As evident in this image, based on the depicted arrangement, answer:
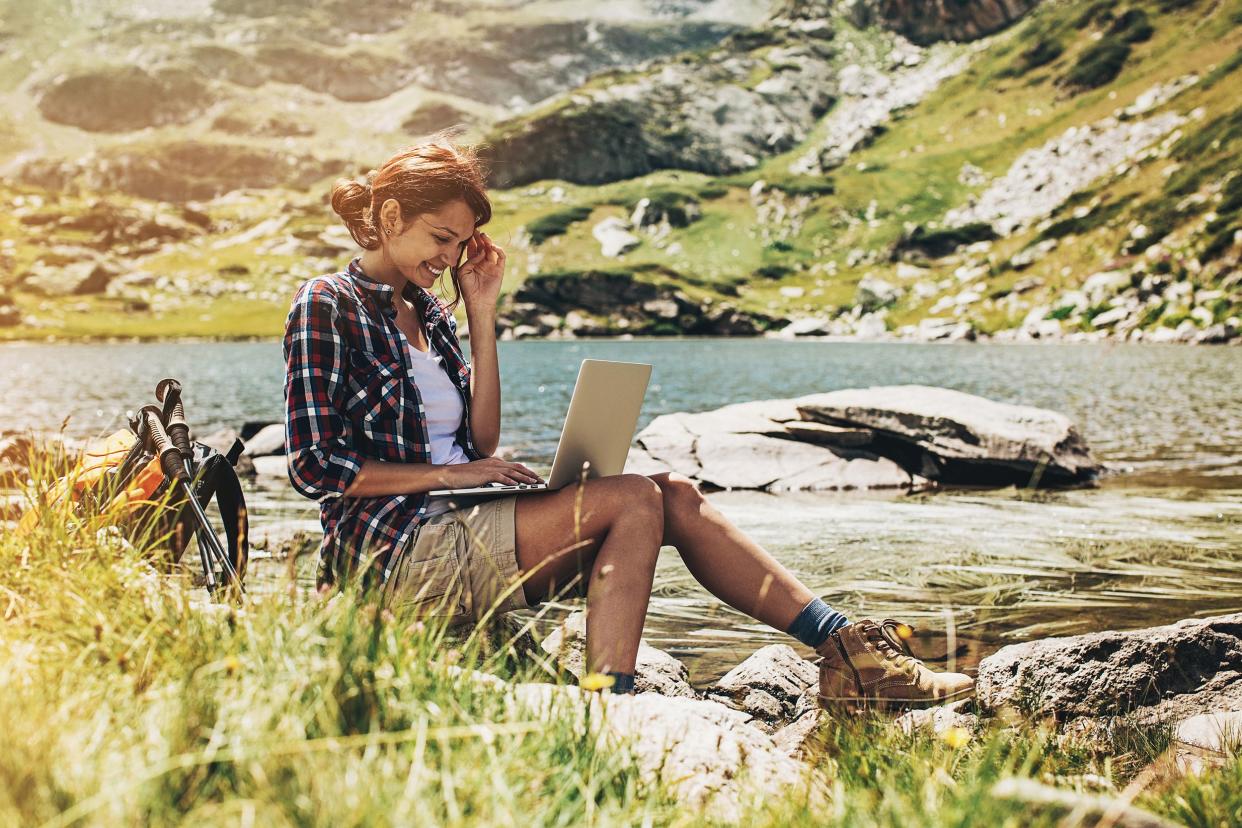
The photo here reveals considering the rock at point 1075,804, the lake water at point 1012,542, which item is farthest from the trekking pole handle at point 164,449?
the rock at point 1075,804

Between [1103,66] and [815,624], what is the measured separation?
223297 millimetres

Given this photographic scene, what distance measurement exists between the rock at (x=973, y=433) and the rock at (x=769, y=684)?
9854mm

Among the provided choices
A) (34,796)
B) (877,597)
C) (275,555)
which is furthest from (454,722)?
(275,555)

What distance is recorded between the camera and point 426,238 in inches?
181

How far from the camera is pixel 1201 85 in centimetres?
14750

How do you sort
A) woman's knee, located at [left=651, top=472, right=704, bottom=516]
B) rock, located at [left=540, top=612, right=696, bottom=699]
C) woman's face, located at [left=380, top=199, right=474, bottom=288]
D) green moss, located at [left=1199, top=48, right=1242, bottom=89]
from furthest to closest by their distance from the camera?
green moss, located at [left=1199, top=48, right=1242, bottom=89], rock, located at [left=540, top=612, right=696, bottom=699], woman's knee, located at [left=651, top=472, right=704, bottom=516], woman's face, located at [left=380, top=199, right=474, bottom=288]

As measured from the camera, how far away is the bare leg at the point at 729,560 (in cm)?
465

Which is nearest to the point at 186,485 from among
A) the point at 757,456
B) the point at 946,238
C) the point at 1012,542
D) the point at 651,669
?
the point at 651,669

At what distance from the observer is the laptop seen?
4.43 meters

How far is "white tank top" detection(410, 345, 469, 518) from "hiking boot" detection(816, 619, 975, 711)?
2088mm

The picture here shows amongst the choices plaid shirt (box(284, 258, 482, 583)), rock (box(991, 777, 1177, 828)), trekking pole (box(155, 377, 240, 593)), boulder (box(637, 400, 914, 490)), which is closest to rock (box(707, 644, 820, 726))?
plaid shirt (box(284, 258, 482, 583))

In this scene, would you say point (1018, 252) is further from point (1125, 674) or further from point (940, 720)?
point (940, 720)

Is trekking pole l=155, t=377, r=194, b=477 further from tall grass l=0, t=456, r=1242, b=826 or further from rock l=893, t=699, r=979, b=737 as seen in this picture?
rock l=893, t=699, r=979, b=737

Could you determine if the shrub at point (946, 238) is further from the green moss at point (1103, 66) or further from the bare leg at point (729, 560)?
the bare leg at point (729, 560)
